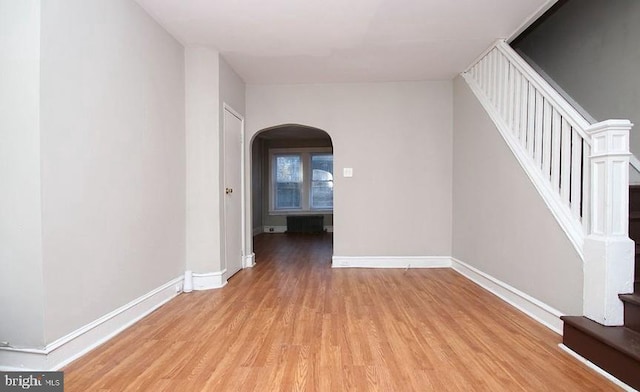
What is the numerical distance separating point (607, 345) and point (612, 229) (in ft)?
2.13

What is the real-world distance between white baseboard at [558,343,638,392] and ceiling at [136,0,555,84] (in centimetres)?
253

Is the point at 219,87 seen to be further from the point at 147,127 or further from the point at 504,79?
the point at 504,79

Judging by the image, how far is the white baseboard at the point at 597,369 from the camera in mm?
1547

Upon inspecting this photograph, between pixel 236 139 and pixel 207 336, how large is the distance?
237 cm

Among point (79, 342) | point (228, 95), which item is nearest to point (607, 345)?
point (79, 342)

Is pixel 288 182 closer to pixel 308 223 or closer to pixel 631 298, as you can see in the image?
pixel 308 223

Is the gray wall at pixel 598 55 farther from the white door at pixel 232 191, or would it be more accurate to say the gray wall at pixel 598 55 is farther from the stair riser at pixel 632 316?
the white door at pixel 232 191

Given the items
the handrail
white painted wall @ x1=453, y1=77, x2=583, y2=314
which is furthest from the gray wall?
white painted wall @ x1=453, y1=77, x2=583, y2=314

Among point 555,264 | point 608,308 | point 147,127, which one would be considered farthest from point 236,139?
point 608,308

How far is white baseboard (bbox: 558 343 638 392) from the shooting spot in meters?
1.55

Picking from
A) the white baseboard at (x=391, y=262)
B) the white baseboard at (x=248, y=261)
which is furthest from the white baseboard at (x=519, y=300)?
the white baseboard at (x=248, y=261)

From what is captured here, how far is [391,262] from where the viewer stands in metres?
4.18

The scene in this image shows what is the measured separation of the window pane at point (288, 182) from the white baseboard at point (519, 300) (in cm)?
511

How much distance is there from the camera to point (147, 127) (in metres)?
2.56
